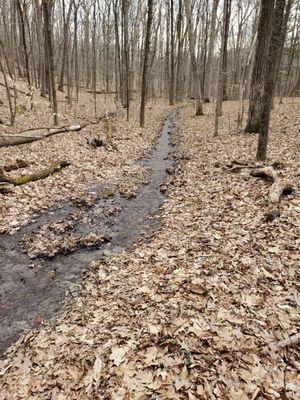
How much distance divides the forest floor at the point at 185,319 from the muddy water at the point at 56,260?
313mm

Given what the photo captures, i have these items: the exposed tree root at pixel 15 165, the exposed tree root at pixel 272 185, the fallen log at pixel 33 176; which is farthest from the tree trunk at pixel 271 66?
the exposed tree root at pixel 15 165

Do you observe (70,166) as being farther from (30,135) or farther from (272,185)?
(272,185)

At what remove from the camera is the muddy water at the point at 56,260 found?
4551 millimetres

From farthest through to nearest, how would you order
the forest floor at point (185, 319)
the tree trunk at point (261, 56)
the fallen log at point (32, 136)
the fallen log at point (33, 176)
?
1. the tree trunk at point (261, 56)
2. the fallen log at point (32, 136)
3. the fallen log at point (33, 176)
4. the forest floor at point (185, 319)

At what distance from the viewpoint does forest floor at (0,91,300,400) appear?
3074mm

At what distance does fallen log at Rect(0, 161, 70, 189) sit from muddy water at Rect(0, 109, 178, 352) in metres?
1.62

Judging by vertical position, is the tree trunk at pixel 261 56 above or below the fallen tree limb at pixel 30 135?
above

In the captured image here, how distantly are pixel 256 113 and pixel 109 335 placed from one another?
477 inches

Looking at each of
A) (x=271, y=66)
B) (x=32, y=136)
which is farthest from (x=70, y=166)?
(x=271, y=66)

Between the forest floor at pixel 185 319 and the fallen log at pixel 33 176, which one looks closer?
the forest floor at pixel 185 319

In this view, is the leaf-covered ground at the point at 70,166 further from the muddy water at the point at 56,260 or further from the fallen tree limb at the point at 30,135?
the muddy water at the point at 56,260

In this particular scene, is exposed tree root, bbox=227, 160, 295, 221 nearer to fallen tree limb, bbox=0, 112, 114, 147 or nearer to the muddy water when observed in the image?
the muddy water

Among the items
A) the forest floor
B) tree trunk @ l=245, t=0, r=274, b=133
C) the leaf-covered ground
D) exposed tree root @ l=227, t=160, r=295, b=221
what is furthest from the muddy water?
tree trunk @ l=245, t=0, r=274, b=133

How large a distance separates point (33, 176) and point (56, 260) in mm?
4078
